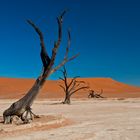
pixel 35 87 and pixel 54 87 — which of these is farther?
pixel 54 87

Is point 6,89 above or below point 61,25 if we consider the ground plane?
above

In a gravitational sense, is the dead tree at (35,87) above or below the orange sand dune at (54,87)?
below

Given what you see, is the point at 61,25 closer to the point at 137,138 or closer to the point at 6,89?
the point at 137,138

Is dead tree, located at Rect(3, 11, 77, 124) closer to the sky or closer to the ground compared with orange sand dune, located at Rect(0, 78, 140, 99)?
closer to the ground

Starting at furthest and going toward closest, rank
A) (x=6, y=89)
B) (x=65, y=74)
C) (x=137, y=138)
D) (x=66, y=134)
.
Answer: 1. (x=6, y=89)
2. (x=65, y=74)
3. (x=66, y=134)
4. (x=137, y=138)

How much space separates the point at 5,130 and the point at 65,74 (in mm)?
26872

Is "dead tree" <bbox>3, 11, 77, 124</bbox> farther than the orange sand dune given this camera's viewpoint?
No

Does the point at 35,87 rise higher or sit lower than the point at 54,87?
lower

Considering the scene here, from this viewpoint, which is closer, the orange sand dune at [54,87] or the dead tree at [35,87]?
the dead tree at [35,87]

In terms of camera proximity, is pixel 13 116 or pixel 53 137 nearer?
pixel 53 137

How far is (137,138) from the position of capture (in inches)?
511

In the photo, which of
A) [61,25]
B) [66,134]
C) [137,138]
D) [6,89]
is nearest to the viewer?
[137,138]

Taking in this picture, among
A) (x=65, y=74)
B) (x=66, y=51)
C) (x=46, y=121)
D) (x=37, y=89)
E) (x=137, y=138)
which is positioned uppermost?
(x=65, y=74)

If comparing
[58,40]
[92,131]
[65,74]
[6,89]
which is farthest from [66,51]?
[6,89]
